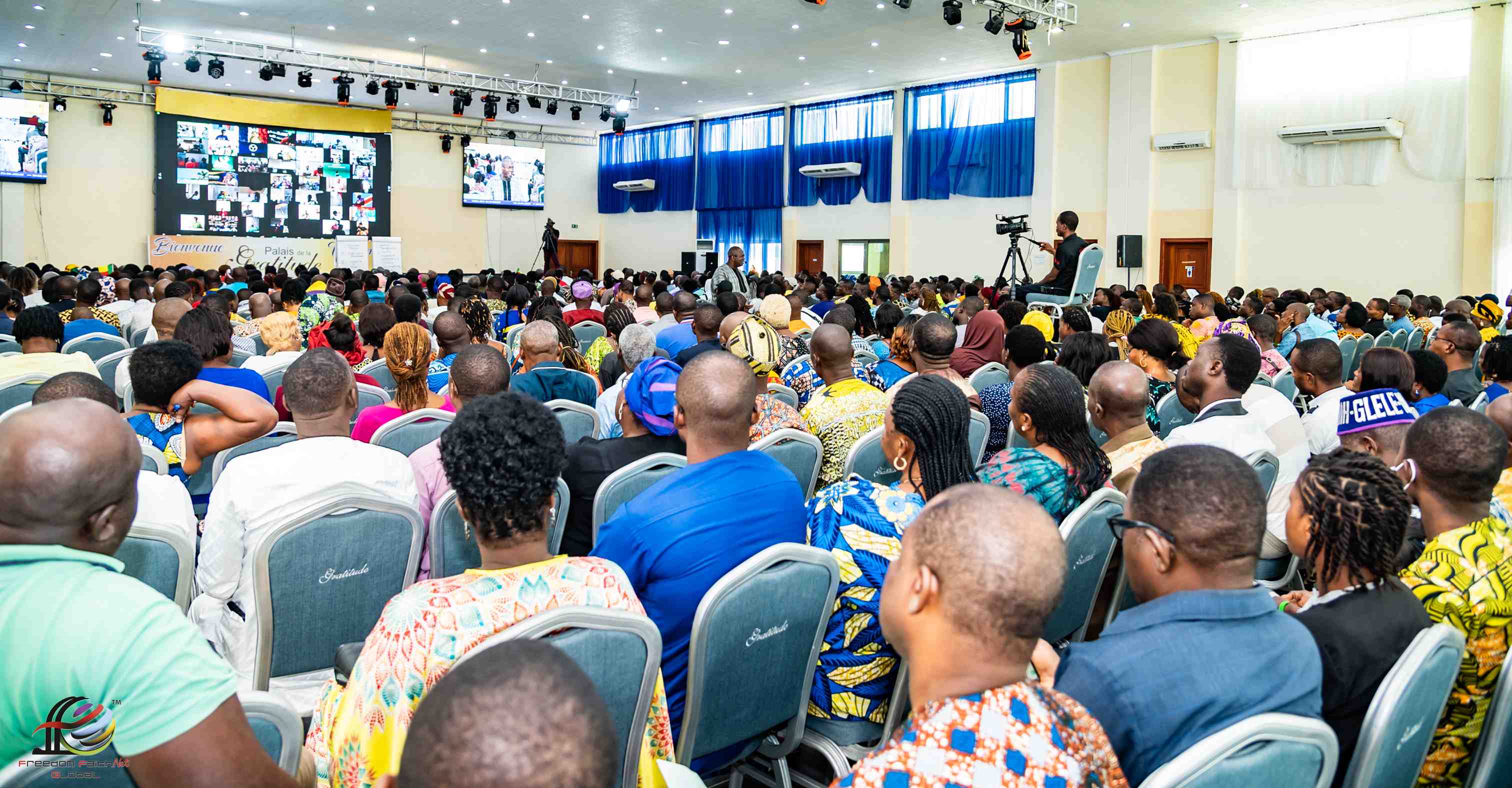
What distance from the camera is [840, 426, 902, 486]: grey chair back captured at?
3801 mm

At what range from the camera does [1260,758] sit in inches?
54.6

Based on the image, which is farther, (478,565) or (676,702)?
(478,565)

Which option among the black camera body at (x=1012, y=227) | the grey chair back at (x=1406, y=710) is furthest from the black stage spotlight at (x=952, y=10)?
the grey chair back at (x=1406, y=710)

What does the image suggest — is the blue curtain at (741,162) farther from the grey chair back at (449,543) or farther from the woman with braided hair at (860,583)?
the woman with braided hair at (860,583)

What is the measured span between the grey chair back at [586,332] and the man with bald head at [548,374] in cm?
305

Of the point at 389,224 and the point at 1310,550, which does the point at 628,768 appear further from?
the point at 389,224

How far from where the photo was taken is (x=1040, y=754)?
1.29 metres

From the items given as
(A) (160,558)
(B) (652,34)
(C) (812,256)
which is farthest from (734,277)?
(A) (160,558)

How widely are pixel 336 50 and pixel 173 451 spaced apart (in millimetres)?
16243

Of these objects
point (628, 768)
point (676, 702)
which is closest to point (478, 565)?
point (676, 702)

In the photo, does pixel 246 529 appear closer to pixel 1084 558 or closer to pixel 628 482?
pixel 628 482

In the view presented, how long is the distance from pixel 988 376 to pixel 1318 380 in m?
1.71

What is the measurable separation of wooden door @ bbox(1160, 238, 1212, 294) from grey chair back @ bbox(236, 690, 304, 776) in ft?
52.0

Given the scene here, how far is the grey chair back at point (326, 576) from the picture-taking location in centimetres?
247
